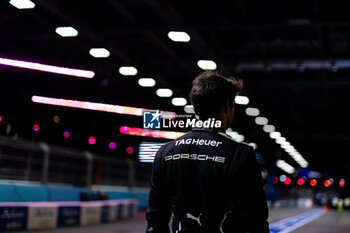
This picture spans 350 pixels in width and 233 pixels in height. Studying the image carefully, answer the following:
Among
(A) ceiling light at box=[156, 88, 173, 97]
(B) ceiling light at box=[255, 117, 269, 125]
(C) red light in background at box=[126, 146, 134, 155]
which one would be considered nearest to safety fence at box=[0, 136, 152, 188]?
(C) red light in background at box=[126, 146, 134, 155]

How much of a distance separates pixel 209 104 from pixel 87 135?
71.3 ft

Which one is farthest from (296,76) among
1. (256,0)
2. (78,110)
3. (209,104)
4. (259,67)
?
(209,104)

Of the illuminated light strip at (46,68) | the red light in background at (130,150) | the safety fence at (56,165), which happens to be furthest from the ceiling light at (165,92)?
the red light in background at (130,150)

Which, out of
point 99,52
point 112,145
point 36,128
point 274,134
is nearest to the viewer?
point 99,52

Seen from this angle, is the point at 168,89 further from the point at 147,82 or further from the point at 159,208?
the point at 159,208

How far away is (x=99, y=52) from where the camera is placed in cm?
1527

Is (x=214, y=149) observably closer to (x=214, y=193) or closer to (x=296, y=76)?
(x=214, y=193)

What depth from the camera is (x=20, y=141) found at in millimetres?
15078

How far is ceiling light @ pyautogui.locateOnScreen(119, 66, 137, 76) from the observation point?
1708 cm

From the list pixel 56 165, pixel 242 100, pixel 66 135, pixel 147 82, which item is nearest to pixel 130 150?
pixel 66 135

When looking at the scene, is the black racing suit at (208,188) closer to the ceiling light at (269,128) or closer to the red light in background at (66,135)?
the red light in background at (66,135)

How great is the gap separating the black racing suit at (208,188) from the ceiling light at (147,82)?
1628 cm

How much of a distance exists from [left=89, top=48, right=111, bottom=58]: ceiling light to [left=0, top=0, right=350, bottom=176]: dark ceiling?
30 centimetres

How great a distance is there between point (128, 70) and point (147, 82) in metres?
1.55
